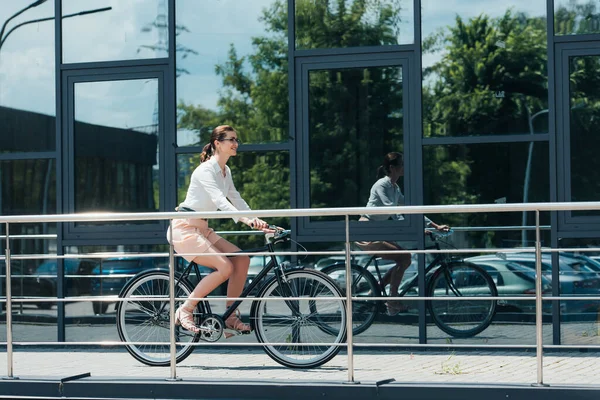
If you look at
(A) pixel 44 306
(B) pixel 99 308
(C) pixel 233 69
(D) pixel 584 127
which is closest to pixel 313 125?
(C) pixel 233 69

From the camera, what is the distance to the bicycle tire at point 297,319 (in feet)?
24.3

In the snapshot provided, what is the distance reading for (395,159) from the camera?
9.08 meters

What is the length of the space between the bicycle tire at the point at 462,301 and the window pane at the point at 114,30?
10.7 ft

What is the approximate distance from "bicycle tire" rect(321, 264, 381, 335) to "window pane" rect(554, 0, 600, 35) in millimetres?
2603

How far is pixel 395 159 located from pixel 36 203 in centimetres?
351

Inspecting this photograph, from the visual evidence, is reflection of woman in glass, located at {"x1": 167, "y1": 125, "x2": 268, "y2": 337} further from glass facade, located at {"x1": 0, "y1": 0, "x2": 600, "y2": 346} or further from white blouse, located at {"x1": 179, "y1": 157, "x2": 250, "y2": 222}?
glass facade, located at {"x1": 0, "y1": 0, "x2": 600, "y2": 346}

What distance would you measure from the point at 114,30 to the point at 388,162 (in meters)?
2.91

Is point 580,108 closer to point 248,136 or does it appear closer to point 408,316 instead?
point 408,316

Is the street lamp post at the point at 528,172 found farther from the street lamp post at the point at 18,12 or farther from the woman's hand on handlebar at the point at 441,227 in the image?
the street lamp post at the point at 18,12

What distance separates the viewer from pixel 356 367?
7.78 metres

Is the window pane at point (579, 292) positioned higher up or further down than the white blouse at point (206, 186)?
further down

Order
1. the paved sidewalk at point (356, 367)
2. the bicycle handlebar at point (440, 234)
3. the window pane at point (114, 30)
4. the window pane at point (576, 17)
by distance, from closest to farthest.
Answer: the paved sidewalk at point (356, 367) → the window pane at point (576, 17) → the bicycle handlebar at point (440, 234) → the window pane at point (114, 30)

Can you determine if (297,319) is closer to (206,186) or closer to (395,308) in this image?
(206,186)

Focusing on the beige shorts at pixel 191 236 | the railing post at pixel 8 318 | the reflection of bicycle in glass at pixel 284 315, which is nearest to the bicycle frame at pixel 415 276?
the reflection of bicycle in glass at pixel 284 315
